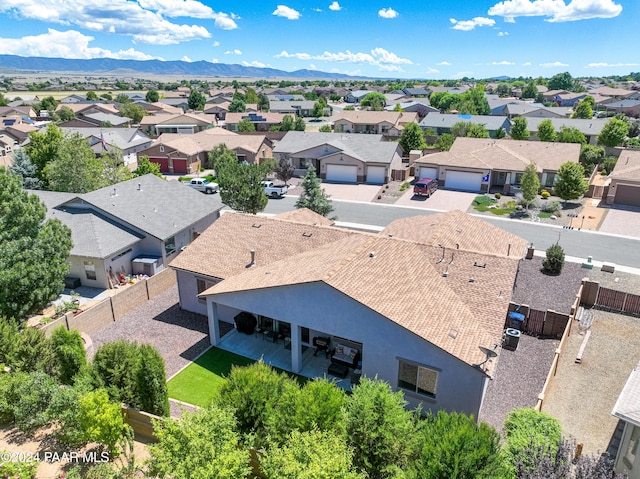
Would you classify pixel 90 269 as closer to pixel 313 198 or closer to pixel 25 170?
pixel 313 198

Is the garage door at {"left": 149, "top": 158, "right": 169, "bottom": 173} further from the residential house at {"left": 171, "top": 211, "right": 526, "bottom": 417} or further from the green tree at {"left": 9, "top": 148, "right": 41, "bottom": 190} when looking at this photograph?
the residential house at {"left": 171, "top": 211, "right": 526, "bottom": 417}

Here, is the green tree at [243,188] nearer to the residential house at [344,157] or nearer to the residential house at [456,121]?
the residential house at [344,157]

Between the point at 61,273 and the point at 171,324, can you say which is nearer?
the point at 61,273

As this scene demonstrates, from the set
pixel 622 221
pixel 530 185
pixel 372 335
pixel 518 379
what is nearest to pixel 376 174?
pixel 530 185

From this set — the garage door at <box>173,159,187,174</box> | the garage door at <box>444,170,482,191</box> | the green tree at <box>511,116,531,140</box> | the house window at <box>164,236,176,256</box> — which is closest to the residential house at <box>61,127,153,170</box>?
the garage door at <box>173,159,187,174</box>

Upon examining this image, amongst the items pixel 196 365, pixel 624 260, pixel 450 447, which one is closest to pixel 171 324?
pixel 196 365

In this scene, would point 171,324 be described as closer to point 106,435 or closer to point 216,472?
point 106,435
